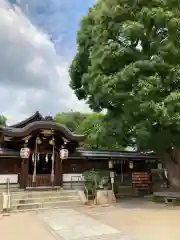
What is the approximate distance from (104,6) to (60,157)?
8.67 meters

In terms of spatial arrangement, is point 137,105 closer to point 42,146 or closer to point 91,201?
point 91,201

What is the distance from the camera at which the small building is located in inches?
516

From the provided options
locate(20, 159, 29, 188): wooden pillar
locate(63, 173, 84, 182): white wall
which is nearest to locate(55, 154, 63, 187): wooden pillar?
locate(63, 173, 84, 182): white wall

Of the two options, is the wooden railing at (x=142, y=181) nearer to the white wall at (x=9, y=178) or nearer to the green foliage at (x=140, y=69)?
the green foliage at (x=140, y=69)

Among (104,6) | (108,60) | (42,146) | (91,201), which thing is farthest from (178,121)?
(42,146)

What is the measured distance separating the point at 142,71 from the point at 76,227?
7196 mm

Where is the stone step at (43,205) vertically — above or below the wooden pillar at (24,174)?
below

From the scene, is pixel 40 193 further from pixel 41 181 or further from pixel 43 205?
pixel 41 181

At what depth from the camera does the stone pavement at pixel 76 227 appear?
6.13m

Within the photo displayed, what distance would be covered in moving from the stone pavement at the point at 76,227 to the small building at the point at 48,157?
4410 millimetres

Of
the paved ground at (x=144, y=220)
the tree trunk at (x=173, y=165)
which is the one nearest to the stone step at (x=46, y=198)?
the paved ground at (x=144, y=220)

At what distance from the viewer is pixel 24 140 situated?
1312cm

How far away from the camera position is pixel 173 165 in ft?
41.0

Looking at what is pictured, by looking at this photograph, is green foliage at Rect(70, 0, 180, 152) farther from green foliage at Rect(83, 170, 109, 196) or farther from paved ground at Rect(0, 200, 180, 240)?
paved ground at Rect(0, 200, 180, 240)
